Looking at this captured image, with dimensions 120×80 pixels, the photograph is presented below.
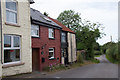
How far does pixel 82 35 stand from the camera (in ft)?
102

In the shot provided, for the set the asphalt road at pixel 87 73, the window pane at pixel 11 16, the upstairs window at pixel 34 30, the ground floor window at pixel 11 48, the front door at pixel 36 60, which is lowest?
the asphalt road at pixel 87 73

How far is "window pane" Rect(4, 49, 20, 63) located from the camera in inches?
366

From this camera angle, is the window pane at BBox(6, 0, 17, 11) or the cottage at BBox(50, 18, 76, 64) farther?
the cottage at BBox(50, 18, 76, 64)

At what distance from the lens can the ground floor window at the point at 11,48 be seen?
30.6ft

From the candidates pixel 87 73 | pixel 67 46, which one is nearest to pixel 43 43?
pixel 87 73

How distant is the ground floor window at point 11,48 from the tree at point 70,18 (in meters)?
30.8

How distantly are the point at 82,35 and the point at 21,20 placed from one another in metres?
22.2

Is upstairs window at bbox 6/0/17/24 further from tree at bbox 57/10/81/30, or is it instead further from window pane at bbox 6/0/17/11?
tree at bbox 57/10/81/30

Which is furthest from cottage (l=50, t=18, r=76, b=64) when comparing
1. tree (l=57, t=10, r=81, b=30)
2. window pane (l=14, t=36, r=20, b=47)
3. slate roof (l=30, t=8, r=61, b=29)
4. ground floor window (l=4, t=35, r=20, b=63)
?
tree (l=57, t=10, r=81, b=30)

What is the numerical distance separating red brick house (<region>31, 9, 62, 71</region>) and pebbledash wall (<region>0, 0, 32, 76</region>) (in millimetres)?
1120

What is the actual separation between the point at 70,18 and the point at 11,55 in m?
33.6

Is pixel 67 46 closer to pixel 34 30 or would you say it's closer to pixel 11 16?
pixel 34 30

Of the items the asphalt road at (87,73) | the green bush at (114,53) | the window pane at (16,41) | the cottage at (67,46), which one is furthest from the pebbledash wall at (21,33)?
the green bush at (114,53)

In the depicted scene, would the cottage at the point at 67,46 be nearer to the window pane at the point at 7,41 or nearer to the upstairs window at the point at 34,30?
the upstairs window at the point at 34,30
